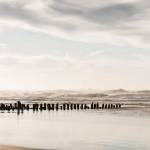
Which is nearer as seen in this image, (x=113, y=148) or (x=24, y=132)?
(x=113, y=148)

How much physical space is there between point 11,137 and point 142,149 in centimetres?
1025

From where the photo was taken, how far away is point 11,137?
32.4 m

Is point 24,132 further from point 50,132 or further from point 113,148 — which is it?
point 113,148

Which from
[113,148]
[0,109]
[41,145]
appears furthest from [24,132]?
[0,109]

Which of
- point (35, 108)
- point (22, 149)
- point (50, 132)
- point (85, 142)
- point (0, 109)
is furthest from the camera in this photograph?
point (35, 108)

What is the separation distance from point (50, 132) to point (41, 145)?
26.0ft

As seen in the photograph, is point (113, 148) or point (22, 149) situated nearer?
point (22, 149)

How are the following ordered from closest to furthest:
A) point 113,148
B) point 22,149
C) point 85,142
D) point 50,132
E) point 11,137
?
point 22,149 < point 113,148 < point 85,142 < point 11,137 < point 50,132

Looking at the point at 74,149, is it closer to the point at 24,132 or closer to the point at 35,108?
the point at 24,132

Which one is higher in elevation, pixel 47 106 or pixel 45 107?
pixel 47 106

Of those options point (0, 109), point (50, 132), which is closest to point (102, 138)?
point (50, 132)

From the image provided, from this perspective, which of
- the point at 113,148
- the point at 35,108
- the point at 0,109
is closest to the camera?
the point at 113,148

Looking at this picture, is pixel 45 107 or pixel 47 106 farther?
pixel 47 106

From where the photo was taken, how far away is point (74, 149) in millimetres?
26422
